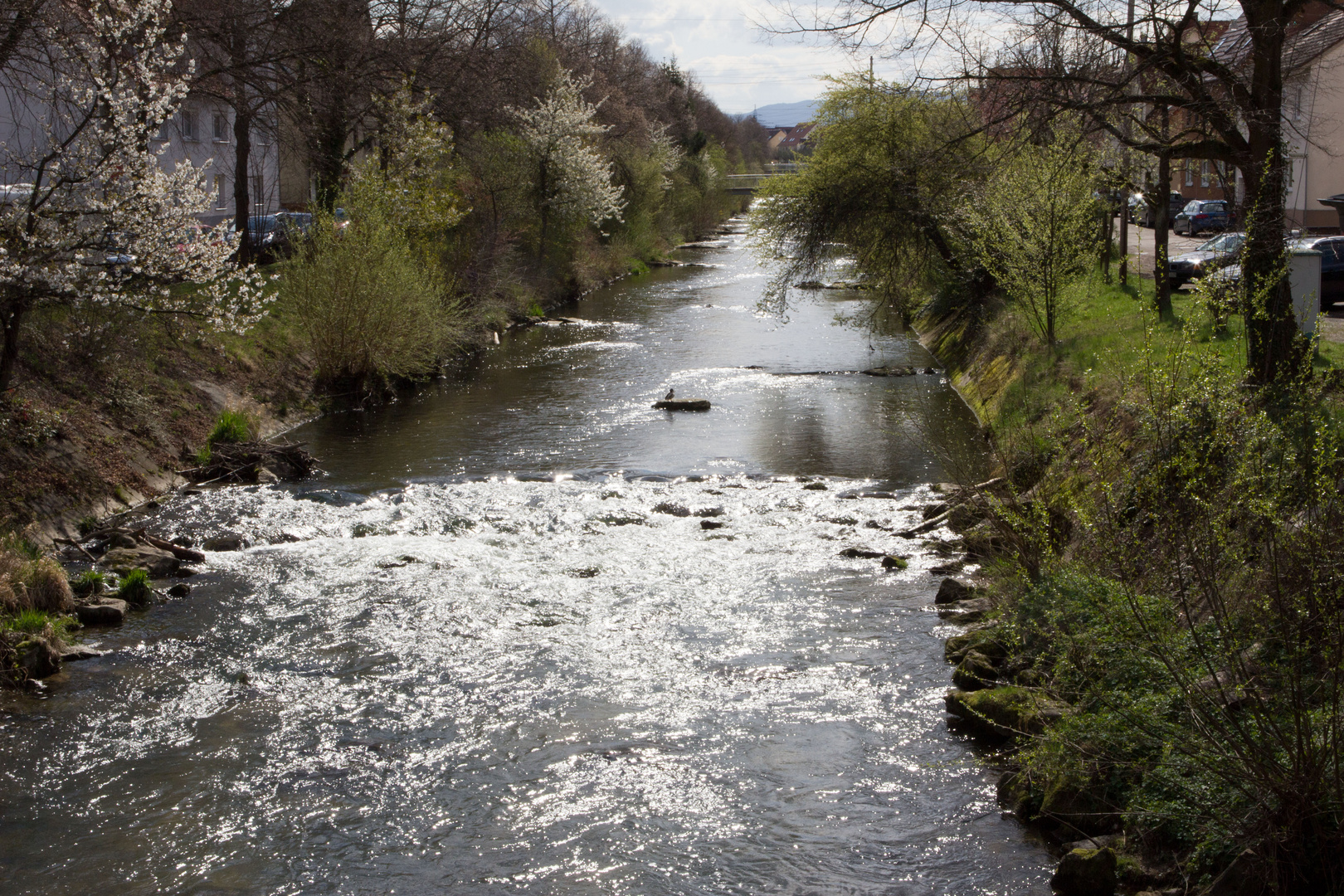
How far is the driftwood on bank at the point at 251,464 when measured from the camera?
55.6ft

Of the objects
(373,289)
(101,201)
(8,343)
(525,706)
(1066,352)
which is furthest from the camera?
(373,289)

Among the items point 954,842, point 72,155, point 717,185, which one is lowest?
point 954,842

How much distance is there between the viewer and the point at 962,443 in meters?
19.1

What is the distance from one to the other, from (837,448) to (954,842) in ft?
41.7

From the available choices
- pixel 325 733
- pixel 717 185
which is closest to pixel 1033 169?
pixel 325 733

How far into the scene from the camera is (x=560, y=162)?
39719mm

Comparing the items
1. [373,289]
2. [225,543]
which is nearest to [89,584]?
[225,543]

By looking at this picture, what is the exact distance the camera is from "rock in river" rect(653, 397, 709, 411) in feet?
74.6

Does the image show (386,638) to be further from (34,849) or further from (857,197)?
(857,197)

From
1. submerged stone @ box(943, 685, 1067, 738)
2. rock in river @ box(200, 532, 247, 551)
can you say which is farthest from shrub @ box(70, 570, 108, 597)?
submerged stone @ box(943, 685, 1067, 738)

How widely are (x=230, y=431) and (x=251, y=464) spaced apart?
1585 millimetres

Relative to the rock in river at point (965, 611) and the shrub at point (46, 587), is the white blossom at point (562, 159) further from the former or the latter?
the rock in river at point (965, 611)

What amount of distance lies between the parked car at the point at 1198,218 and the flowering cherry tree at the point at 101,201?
3372 centimetres

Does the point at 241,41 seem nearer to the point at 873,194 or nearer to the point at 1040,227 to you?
the point at 873,194
